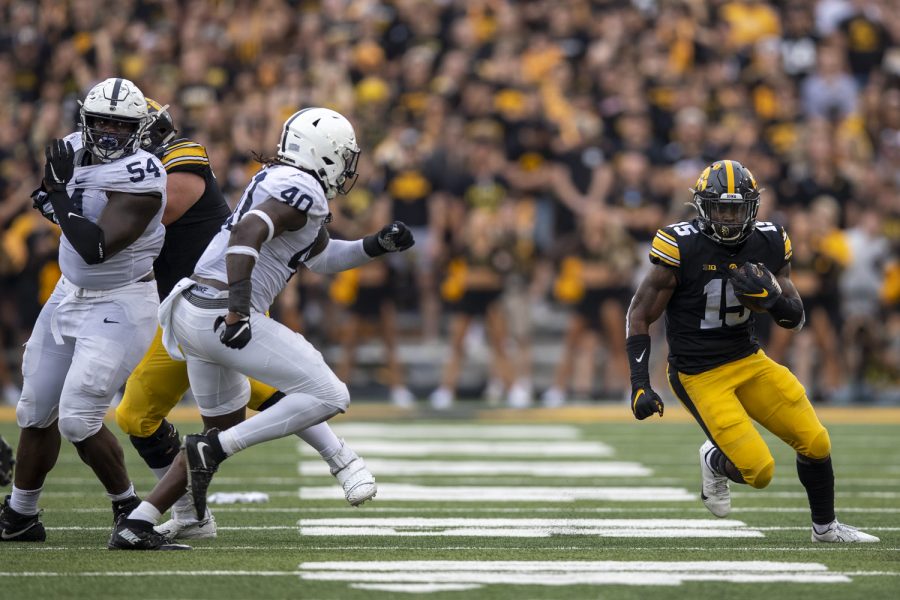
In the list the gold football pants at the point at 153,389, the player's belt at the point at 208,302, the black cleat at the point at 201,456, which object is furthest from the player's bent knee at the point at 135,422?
the player's belt at the point at 208,302

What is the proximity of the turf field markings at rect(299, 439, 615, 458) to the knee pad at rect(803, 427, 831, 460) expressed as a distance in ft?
11.8

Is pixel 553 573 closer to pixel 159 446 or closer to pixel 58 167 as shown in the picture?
pixel 159 446

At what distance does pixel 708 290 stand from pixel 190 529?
7.64 feet

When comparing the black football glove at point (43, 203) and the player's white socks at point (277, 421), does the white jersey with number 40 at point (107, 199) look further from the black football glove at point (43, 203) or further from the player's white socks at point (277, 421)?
the player's white socks at point (277, 421)

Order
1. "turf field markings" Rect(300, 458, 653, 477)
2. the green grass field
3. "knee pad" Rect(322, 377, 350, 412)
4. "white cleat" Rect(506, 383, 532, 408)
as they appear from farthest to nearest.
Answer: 1. "white cleat" Rect(506, 383, 532, 408)
2. "turf field markings" Rect(300, 458, 653, 477)
3. "knee pad" Rect(322, 377, 350, 412)
4. the green grass field

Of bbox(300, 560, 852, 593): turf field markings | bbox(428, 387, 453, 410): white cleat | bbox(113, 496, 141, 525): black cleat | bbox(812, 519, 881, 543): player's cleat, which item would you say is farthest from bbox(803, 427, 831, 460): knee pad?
bbox(428, 387, 453, 410): white cleat

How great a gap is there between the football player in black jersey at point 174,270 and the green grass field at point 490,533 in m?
0.41

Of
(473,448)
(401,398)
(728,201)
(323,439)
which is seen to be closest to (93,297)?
(323,439)

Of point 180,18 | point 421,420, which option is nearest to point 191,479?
point 421,420

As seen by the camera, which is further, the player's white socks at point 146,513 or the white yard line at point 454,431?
the white yard line at point 454,431

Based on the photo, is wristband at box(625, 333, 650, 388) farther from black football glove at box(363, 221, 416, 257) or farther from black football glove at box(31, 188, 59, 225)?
black football glove at box(31, 188, 59, 225)

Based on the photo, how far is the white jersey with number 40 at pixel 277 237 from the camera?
5410 mm

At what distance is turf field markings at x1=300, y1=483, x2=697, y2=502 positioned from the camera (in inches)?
296

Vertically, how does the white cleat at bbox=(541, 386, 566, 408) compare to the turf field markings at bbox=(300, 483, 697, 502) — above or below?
below
